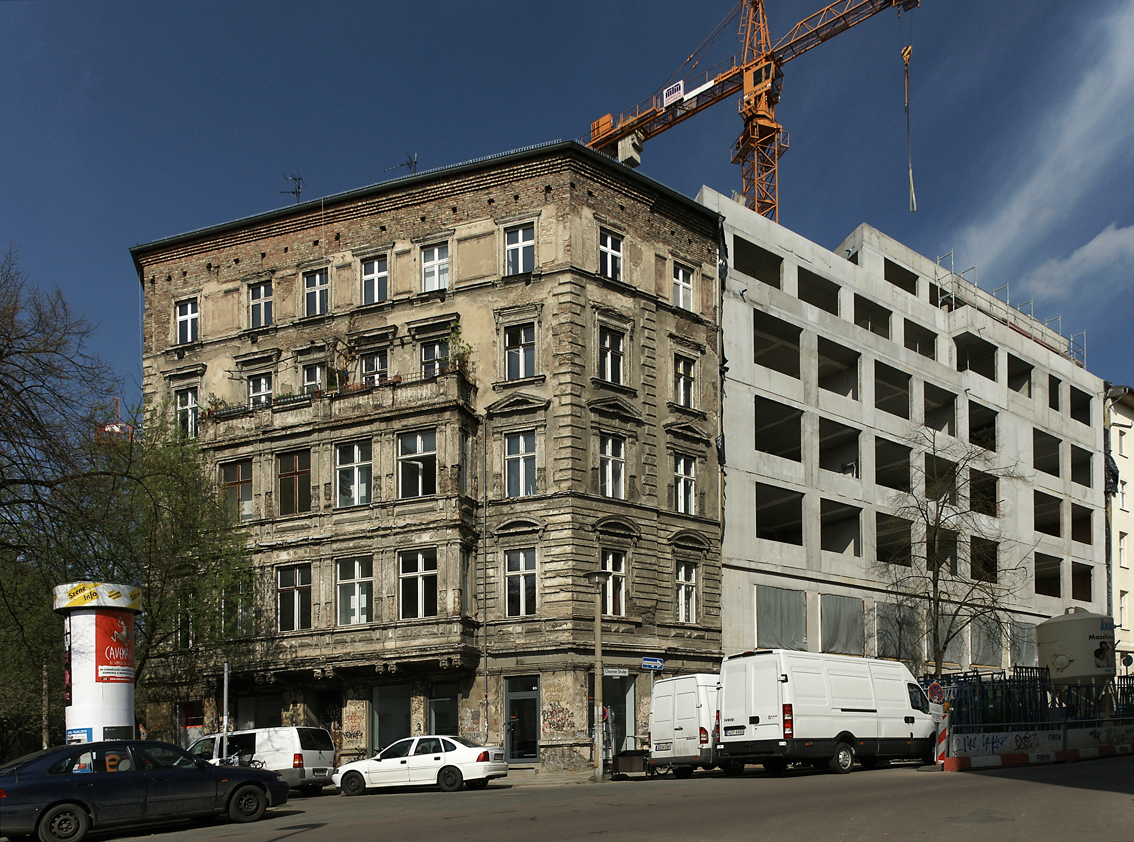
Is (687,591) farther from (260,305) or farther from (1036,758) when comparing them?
(260,305)

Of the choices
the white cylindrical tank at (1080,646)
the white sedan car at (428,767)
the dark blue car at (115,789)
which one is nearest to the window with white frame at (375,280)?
the white sedan car at (428,767)

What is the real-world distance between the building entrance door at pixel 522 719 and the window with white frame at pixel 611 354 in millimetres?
9888

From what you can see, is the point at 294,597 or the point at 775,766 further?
the point at 294,597

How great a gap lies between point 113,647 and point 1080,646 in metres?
32.0

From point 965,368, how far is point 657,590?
98.2ft

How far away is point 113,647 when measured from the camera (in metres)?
23.5

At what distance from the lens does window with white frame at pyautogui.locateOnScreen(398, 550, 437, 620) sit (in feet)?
114

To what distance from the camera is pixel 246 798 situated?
1905 centimetres

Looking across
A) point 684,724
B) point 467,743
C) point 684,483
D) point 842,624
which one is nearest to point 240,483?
point 684,483

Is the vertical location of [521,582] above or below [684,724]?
above

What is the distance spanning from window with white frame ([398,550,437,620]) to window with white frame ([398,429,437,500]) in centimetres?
191

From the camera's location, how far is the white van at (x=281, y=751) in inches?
1094

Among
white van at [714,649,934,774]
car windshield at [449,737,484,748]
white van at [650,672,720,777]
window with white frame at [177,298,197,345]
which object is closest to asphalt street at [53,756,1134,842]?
white van at [714,649,934,774]

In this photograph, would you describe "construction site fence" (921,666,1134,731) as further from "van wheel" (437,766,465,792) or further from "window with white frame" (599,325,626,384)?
"window with white frame" (599,325,626,384)
